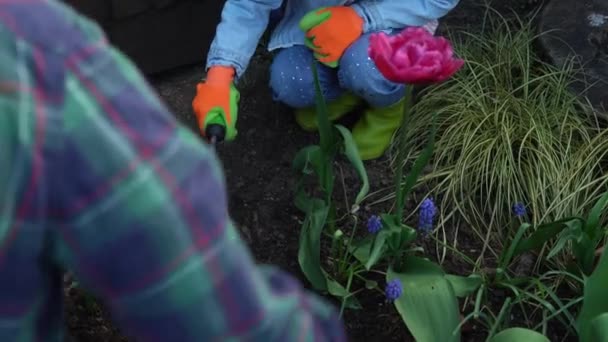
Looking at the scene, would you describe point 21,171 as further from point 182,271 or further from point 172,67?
point 172,67

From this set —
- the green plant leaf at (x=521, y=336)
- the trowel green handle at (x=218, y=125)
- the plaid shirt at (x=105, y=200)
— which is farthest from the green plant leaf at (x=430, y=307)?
the plaid shirt at (x=105, y=200)

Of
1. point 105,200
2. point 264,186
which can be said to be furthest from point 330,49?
point 105,200

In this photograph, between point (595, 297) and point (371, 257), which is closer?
point (595, 297)

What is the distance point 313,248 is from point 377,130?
1.63 feet

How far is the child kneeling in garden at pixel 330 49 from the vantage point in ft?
6.38

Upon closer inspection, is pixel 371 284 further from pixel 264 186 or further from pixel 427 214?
pixel 264 186

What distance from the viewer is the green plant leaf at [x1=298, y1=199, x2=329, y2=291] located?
1.62m

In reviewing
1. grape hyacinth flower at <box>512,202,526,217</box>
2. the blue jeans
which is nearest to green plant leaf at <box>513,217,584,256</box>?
grape hyacinth flower at <box>512,202,526,217</box>

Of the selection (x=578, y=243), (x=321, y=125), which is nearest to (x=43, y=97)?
(x=321, y=125)

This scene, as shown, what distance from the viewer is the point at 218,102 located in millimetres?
1777

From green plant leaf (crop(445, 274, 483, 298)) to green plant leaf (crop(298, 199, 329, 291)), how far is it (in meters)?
0.21

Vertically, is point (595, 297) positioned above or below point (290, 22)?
above

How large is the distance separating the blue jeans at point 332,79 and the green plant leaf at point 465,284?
0.49 meters

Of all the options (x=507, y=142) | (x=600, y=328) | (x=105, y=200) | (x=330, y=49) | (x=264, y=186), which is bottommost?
(x=264, y=186)
